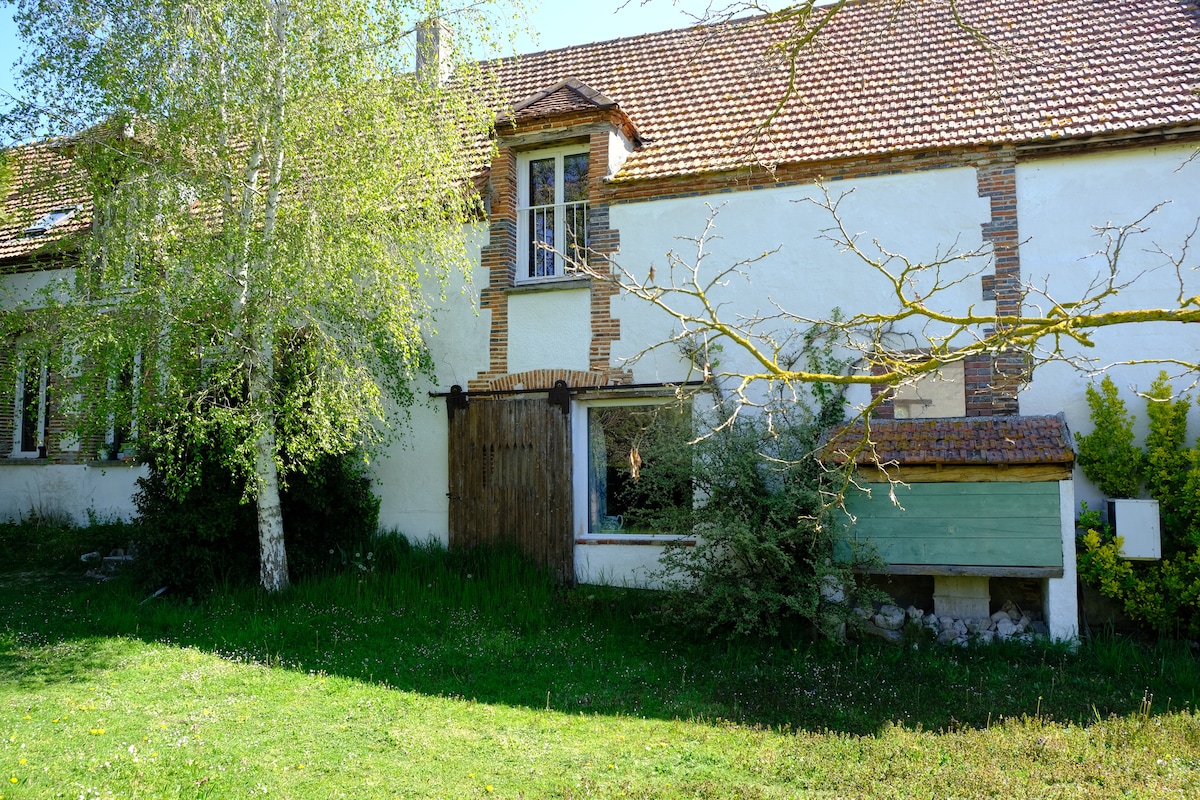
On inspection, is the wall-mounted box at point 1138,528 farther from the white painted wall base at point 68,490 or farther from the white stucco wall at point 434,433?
the white painted wall base at point 68,490

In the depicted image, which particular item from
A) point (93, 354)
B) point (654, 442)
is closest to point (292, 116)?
point (93, 354)

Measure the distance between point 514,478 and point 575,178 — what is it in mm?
3909

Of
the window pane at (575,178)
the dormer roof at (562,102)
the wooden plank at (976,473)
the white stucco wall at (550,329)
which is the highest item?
the dormer roof at (562,102)

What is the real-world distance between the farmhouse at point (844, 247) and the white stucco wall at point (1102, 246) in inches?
1.1

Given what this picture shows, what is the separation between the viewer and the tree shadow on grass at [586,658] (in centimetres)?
651

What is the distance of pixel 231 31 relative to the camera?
8.56 m

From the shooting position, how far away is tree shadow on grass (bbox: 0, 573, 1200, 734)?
6508 millimetres

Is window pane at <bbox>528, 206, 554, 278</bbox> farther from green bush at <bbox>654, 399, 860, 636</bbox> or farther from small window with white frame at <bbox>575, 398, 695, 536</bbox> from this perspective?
green bush at <bbox>654, 399, 860, 636</bbox>

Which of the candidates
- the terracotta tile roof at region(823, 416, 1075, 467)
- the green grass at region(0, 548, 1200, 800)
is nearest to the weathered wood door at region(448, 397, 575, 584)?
the green grass at region(0, 548, 1200, 800)

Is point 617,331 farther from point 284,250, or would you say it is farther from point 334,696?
point 334,696

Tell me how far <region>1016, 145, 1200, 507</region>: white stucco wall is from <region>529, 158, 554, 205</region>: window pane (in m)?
5.49

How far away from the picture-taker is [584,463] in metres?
10.5

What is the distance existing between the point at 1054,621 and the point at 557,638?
4.54m

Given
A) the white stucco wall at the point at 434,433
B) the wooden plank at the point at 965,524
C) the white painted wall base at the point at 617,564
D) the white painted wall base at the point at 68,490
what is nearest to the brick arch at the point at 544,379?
the white stucco wall at the point at 434,433
